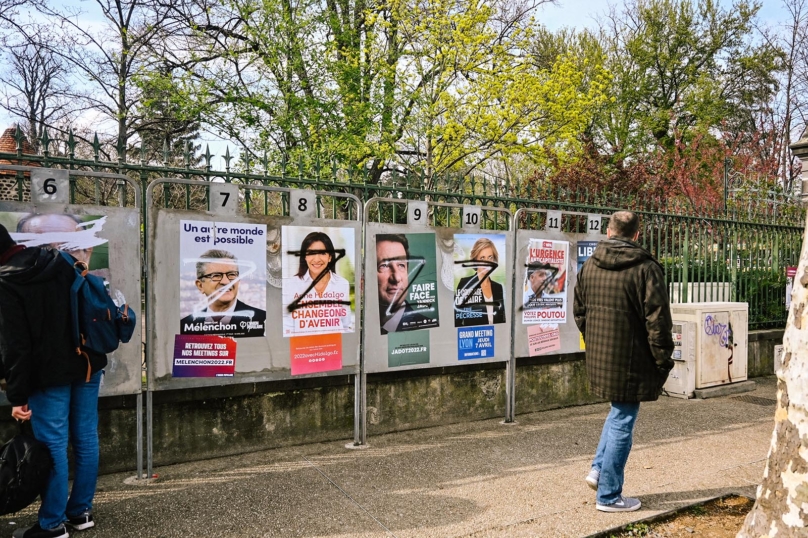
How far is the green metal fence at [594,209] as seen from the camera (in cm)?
451

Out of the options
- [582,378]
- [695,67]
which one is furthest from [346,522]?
[695,67]

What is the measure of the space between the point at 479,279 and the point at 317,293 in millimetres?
1707

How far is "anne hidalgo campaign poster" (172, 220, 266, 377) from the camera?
452 centimetres

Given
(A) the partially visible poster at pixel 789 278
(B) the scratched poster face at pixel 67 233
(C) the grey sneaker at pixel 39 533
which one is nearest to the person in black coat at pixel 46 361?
(C) the grey sneaker at pixel 39 533

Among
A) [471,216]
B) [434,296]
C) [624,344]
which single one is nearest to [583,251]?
[471,216]

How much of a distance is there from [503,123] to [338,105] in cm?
486

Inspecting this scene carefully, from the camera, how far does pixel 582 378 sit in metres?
7.06

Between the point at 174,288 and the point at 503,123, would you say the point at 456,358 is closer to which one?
the point at 174,288

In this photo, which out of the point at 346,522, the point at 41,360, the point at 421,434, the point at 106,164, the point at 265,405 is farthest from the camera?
the point at 421,434

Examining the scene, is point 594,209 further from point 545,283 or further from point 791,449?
point 791,449

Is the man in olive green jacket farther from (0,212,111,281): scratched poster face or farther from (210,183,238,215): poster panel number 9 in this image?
(0,212,111,281): scratched poster face

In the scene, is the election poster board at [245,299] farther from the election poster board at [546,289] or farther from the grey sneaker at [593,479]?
the grey sneaker at [593,479]

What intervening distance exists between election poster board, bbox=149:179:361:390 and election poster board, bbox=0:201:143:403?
5.3 inches

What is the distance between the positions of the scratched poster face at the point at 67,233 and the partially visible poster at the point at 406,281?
2.22m
